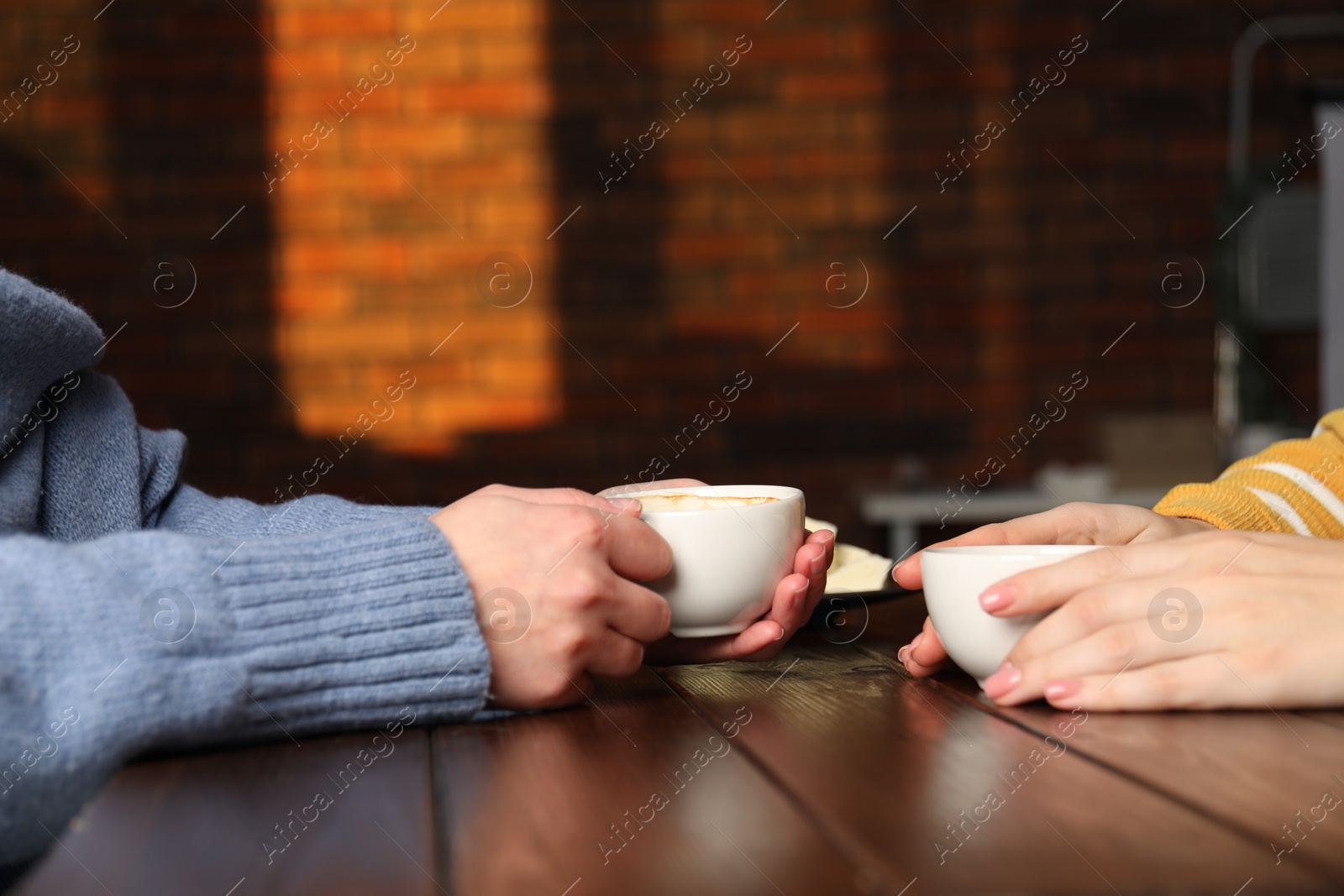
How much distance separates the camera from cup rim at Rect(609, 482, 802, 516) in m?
0.64

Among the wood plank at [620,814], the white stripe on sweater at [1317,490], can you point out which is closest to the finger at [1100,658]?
the wood plank at [620,814]

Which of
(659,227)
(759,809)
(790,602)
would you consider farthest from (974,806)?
(659,227)

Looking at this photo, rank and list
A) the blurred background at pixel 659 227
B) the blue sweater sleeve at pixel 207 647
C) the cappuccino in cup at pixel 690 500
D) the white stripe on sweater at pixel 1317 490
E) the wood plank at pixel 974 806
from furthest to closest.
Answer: the blurred background at pixel 659 227 → the white stripe on sweater at pixel 1317 490 → the cappuccino in cup at pixel 690 500 → the blue sweater sleeve at pixel 207 647 → the wood plank at pixel 974 806

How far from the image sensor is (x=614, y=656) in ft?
2.00

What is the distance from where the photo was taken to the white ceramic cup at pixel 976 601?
565 mm

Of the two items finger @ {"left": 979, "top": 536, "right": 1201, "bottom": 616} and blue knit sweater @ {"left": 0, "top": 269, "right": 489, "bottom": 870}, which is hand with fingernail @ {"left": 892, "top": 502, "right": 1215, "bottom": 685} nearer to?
finger @ {"left": 979, "top": 536, "right": 1201, "bottom": 616}

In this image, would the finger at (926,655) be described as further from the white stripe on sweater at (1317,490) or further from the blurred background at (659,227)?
the blurred background at (659,227)

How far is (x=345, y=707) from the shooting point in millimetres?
543

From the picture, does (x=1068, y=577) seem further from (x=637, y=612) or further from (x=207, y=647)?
(x=207, y=647)

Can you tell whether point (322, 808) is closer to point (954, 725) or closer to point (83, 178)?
point (954, 725)

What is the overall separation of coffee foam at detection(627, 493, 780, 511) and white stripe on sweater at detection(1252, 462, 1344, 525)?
0.41m

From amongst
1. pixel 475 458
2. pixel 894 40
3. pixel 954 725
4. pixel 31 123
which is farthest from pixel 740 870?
pixel 31 123

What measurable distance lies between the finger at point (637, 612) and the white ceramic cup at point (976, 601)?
5.5 inches

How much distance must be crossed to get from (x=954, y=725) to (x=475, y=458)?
2.34 meters
